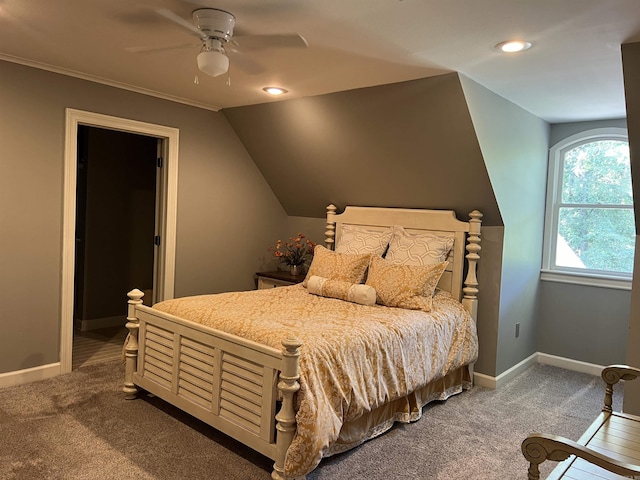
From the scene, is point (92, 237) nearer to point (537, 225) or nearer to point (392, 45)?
point (392, 45)

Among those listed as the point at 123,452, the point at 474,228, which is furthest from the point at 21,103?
the point at 474,228

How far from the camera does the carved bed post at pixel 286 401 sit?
7.48ft

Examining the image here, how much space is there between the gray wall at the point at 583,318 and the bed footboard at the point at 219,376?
3106 mm

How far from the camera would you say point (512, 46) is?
2547mm

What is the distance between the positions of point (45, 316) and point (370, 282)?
2395 mm

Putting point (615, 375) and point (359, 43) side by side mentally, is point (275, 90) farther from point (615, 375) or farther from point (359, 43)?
point (615, 375)

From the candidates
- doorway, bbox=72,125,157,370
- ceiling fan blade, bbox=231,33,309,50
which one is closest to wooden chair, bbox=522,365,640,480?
ceiling fan blade, bbox=231,33,309,50

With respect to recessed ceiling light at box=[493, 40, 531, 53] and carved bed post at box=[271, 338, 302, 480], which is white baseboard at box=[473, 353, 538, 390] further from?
recessed ceiling light at box=[493, 40, 531, 53]

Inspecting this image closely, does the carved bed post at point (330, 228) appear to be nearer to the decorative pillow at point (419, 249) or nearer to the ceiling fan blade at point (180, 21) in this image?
the decorative pillow at point (419, 249)

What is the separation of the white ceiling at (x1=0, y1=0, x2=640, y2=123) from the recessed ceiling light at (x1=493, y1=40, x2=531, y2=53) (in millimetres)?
42

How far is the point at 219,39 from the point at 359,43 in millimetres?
727

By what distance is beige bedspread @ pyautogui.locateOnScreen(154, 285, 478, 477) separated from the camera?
235cm

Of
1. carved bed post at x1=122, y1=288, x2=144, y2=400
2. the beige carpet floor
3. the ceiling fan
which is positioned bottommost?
the beige carpet floor

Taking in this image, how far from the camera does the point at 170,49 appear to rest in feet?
9.55
